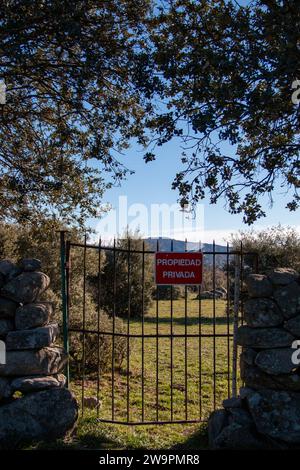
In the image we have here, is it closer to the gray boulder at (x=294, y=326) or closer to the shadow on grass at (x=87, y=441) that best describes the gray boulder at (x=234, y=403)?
the gray boulder at (x=294, y=326)

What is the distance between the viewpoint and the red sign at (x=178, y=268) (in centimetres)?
607

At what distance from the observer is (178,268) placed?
6.16 metres

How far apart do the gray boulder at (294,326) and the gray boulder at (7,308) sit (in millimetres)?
3320

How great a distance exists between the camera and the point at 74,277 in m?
13.8

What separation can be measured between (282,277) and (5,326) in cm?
343

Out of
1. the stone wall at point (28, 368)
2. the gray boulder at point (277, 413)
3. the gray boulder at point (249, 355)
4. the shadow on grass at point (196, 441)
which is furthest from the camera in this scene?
the shadow on grass at point (196, 441)

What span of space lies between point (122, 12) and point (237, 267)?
4.99 metres

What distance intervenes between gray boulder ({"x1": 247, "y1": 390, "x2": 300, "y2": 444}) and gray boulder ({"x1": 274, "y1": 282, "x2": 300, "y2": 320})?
908 mm

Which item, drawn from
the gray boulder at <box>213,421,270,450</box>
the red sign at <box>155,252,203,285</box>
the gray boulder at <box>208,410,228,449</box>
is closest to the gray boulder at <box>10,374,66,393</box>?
the red sign at <box>155,252,203,285</box>

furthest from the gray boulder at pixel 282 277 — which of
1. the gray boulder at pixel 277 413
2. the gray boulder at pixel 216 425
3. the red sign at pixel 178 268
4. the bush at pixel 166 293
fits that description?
the bush at pixel 166 293

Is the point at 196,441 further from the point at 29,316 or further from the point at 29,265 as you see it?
the point at 29,265

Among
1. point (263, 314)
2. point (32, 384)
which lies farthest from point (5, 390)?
point (263, 314)
